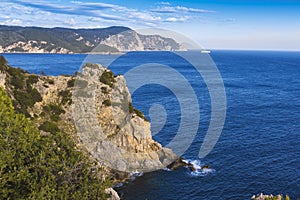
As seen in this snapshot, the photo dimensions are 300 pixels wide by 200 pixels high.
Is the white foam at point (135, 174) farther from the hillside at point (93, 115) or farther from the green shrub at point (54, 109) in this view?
the green shrub at point (54, 109)

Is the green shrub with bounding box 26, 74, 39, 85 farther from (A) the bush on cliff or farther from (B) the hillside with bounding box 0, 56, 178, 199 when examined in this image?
(A) the bush on cliff

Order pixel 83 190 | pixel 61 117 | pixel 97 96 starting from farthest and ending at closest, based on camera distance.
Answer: pixel 97 96 < pixel 61 117 < pixel 83 190

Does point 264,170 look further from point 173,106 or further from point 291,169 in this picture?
point 173,106

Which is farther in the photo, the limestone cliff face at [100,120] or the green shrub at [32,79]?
the green shrub at [32,79]

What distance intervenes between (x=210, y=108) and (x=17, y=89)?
59.3 metres

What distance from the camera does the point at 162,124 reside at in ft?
244

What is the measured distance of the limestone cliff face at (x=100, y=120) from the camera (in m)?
51.0

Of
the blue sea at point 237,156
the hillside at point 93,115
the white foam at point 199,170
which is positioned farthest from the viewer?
the white foam at point 199,170

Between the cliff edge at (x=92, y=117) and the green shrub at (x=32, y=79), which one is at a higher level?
the green shrub at (x=32, y=79)

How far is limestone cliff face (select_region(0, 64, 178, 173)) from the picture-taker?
2007 inches

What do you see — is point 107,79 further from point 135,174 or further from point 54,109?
point 135,174

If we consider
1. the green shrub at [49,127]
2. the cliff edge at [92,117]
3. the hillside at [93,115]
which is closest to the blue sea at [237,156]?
the cliff edge at [92,117]

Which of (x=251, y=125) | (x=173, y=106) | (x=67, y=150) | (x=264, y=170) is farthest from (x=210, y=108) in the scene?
(x=67, y=150)

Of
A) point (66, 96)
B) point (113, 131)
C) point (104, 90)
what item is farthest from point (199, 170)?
point (66, 96)
